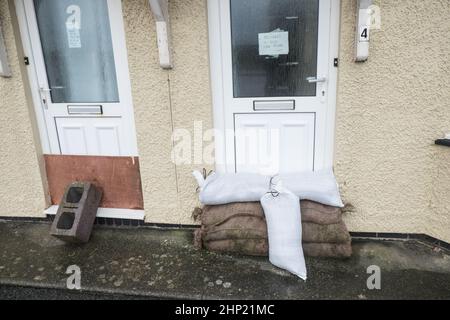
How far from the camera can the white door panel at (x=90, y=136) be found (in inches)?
135

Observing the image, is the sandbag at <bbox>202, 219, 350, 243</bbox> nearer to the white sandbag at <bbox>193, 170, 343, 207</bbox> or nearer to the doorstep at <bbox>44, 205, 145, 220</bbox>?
the white sandbag at <bbox>193, 170, 343, 207</bbox>

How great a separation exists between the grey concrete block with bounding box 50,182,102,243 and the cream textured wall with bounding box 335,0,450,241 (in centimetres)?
248

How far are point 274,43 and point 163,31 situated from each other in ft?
3.26

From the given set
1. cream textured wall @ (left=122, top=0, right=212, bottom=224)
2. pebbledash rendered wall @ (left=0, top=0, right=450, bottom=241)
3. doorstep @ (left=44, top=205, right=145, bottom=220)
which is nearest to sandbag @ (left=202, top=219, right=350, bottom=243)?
pebbledash rendered wall @ (left=0, top=0, right=450, bottom=241)

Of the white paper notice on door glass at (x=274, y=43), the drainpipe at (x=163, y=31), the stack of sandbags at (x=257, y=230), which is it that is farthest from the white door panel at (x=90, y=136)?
the white paper notice on door glass at (x=274, y=43)

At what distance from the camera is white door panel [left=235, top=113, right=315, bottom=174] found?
10.4ft

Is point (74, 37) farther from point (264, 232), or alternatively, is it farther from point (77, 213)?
point (264, 232)

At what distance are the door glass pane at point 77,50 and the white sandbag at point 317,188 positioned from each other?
6.46ft

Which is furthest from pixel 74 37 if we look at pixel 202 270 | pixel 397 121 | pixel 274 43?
pixel 397 121

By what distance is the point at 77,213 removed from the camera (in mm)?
3193

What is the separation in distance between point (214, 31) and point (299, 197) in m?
1.69

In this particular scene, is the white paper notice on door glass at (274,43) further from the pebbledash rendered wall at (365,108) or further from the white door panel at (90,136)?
the white door panel at (90,136)

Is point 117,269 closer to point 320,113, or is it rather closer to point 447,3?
point 320,113

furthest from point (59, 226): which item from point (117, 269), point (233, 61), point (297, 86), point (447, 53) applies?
point (447, 53)
